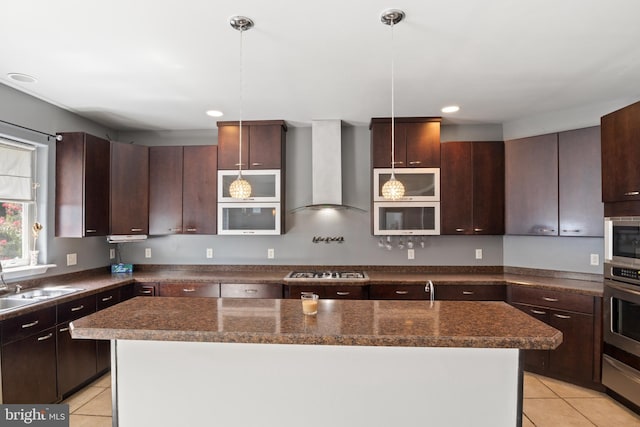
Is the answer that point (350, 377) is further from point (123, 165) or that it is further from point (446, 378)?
point (123, 165)

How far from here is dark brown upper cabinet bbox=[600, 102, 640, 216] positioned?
252cm

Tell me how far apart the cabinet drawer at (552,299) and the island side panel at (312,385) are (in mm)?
1892

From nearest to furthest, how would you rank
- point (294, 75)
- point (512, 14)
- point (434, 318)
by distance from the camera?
point (434, 318), point (512, 14), point (294, 75)

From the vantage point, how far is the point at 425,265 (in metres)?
3.83

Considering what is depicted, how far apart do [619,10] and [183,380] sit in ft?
9.80

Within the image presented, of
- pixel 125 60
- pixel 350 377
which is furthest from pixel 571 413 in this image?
pixel 125 60

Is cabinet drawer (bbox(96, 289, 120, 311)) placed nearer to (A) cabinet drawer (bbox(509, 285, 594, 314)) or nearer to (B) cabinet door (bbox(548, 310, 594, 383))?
(A) cabinet drawer (bbox(509, 285, 594, 314))

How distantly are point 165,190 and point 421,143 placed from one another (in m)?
2.89

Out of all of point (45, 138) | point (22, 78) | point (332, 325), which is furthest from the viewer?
point (45, 138)

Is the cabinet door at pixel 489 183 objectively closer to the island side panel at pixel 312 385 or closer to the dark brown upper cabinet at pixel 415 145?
the dark brown upper cabinet at pixel 415 145

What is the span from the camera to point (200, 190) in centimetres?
372

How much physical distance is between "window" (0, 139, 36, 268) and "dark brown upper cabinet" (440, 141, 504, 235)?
4.00 meters

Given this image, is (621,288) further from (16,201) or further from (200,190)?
(16,201)

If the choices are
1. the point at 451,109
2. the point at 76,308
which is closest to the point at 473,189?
the point at 451,109
